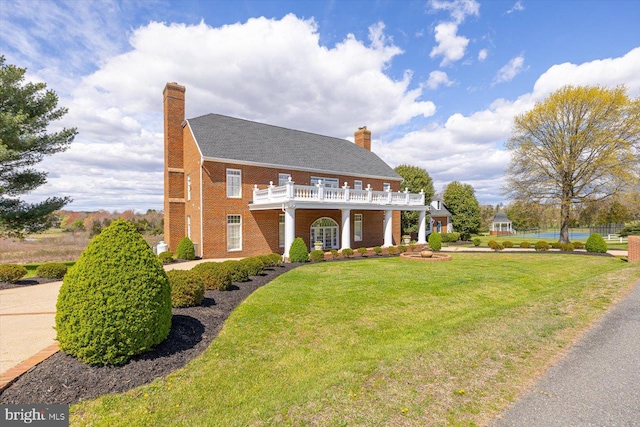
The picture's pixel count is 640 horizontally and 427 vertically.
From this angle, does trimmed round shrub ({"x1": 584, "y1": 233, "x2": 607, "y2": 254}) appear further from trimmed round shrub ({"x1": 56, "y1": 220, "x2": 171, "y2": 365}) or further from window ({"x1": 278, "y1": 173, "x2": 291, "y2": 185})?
trimmed round shrub ({"x1": 56, "y1": 220, "x2": 171, "y2": 365})

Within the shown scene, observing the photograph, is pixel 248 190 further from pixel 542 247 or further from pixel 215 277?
pixel 542 247

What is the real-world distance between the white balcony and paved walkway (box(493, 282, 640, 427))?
15.1 metres

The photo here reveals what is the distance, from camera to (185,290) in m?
8.04

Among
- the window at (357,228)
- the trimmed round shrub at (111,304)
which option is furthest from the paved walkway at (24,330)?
the window at (357,228)

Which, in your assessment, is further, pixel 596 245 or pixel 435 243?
pixel 435 243

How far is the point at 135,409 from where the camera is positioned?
13.6ft

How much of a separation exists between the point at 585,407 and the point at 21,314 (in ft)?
39.7

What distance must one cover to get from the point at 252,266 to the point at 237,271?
1167 millimetres

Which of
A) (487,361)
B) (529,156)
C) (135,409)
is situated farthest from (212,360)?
(529,156)

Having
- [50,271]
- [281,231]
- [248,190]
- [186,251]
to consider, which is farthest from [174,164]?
[50,271]

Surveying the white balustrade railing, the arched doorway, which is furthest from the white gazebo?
the arched doorway

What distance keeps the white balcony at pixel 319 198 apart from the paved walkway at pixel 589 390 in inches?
596

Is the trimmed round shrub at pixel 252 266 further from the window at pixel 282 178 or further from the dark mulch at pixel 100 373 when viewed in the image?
the window at pixel 282 178

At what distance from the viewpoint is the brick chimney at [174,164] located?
72.9ft
